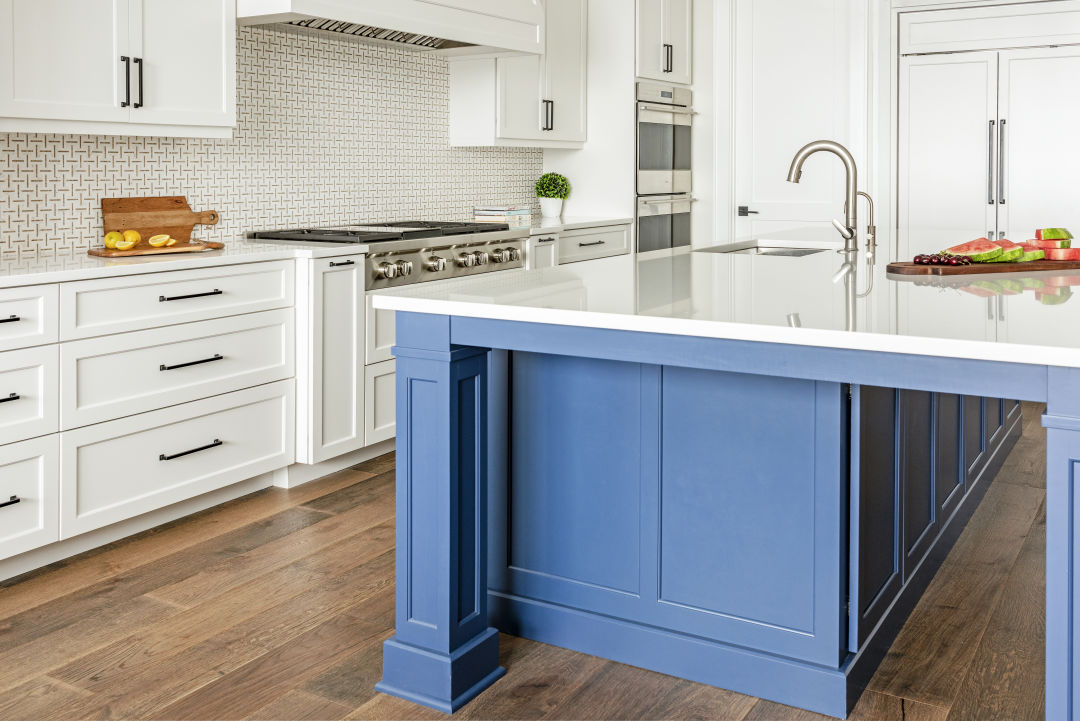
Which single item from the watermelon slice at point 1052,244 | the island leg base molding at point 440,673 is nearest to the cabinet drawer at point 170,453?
the island leg base molding at point 440,673

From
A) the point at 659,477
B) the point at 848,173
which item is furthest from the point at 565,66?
the point at 659,477

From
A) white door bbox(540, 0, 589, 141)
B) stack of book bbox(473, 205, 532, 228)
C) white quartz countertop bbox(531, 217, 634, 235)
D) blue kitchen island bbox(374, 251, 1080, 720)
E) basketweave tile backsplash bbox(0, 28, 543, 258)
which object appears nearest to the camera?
blue kitchen island bbox(374, 251, 1080, 720)

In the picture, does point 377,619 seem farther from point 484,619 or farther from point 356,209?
point 356,209

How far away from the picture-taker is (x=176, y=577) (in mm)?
3037

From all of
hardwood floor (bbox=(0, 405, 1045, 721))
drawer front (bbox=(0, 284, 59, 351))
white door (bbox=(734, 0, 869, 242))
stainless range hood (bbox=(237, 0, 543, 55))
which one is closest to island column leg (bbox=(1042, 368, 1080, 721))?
hardwood floor (bbox=(0, 405, 1045, 721))

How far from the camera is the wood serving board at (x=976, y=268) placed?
8.85 ft

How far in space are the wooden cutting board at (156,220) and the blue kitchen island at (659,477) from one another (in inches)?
62.1

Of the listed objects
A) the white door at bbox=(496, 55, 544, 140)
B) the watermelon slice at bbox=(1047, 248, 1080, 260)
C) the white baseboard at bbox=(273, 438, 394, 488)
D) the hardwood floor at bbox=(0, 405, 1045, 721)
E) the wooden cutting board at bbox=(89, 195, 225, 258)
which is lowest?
the hardwood floor at bbox=(0, 405, 1045, 721)

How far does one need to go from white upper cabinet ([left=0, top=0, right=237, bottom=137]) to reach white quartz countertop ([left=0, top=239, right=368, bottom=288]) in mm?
406

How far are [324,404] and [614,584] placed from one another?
1822mm

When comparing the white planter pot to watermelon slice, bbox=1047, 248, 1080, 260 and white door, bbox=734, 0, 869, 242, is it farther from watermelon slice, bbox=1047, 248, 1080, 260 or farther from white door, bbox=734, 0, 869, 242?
watermelon slice, bbox=1047, 248, 1080, 260

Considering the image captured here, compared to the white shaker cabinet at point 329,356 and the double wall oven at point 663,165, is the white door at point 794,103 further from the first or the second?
the white shaker cabinet at point 329,356

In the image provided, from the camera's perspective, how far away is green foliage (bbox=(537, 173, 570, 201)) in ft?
19.8

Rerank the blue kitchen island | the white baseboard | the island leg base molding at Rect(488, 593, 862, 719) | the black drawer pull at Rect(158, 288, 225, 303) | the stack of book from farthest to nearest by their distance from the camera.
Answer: the stack of book < the white baseboard < the black drawer pull at Rect(158, 288, 225, 303) < the island leg base molding at Rect(488, 593, 862, 719) < the blue kitchen island
